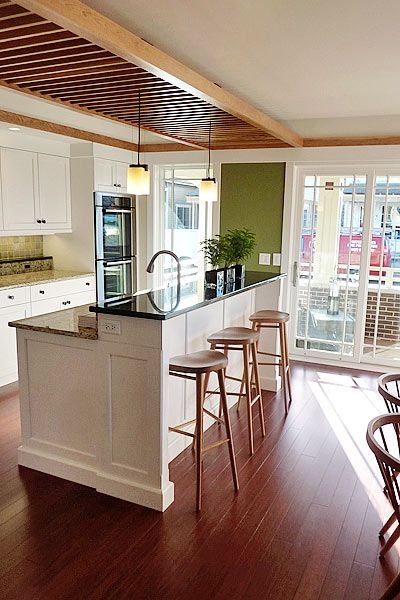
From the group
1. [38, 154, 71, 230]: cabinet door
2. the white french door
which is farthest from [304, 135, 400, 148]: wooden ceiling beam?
[38, 154, 71, 230]: cabinet door

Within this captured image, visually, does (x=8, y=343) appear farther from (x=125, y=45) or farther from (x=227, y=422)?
(x=125, y=45)

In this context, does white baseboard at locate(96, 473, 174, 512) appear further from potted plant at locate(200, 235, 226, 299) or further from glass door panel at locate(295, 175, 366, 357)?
glass door panel at locate(295, 175, 366, 357)

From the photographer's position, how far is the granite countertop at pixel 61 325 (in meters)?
2.79

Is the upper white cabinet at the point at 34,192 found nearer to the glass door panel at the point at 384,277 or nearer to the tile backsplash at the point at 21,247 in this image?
the tile backsplash at the point at 21,247

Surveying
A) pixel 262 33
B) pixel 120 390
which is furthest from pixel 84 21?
pixel 120 390

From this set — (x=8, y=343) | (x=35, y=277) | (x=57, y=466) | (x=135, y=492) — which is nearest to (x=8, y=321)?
(x=8, y=343)

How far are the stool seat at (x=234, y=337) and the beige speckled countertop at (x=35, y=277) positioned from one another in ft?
7.16

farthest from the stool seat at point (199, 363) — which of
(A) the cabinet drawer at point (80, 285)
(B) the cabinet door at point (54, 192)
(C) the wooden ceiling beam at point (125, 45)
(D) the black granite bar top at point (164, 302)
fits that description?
(B) the cabinet door at point (54, 192)

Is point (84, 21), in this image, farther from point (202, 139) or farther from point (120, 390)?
point (202, 139)

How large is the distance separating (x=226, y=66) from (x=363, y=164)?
2.34 m

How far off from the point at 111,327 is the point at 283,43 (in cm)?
195

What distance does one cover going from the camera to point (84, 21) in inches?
75.4

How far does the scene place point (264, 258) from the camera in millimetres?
5641

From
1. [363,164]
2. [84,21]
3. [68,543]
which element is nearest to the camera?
[84,21]
